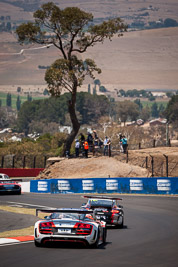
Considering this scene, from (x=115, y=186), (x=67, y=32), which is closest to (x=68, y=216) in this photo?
(x=115, y=186)

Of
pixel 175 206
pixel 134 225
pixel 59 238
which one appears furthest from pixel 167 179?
pixel 59 238

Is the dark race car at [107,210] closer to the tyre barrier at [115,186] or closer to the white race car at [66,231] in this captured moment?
the white race car at [66,231]

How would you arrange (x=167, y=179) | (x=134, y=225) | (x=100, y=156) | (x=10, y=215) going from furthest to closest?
(x=100, y=156)
(x=167, y=179)
(x=10, y=215)
(x=134, y=225)

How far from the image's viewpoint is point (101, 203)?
2019 cm

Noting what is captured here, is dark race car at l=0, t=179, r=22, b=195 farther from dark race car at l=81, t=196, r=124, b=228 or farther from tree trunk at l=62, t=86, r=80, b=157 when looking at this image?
dark race car at l=81, t=196, r=124, b=228

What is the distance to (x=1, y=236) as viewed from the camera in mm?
16422

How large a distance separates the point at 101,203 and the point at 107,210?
0.60 meters

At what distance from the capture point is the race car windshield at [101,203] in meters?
20.0

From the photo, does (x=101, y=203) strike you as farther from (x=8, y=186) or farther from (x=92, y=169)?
(x=92, y=169)

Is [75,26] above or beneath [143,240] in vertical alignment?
above

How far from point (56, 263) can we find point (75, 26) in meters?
42.9

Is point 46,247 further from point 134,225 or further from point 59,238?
point 134,225

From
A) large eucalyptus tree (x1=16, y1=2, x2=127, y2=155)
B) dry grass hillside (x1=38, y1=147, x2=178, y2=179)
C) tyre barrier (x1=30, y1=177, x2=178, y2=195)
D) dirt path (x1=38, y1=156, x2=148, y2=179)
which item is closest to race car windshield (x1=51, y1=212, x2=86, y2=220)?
tyre barrier (x1=30, y1=177, x2=178, y2=195)

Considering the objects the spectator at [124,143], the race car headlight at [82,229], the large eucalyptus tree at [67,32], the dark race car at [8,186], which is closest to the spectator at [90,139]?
the spectator at [124,143]
